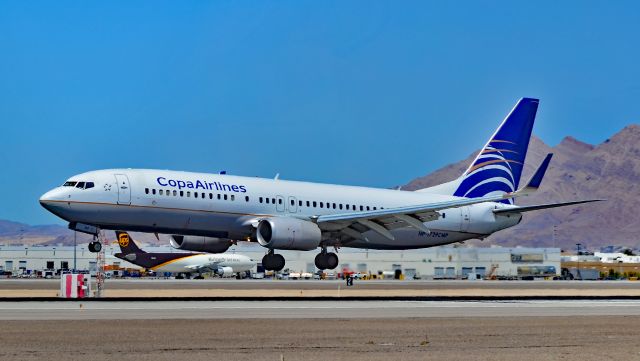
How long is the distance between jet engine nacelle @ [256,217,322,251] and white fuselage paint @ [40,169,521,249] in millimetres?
1135

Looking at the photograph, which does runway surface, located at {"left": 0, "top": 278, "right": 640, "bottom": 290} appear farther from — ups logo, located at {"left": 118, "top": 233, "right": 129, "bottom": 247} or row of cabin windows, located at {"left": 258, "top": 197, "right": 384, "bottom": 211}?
row of cabin windows, located at {"left": 258, "top": 197, "right": 384, "bottom": 211}

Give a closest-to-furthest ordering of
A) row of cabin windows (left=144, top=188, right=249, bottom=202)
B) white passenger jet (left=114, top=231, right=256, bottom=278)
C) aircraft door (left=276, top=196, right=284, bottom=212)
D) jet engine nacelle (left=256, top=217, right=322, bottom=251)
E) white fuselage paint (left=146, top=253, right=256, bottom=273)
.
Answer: row of cabin windows (left=144, top=188, right=249, bottom=202) < jet engine nacelle (left=256, top=217, right=322, bottom=251) < aircraft door (left=276, top=196, right=284, bottom=212) < white passenger jet (left=114, top=231, right=256, bottom=278) < white fuselage paint (left=146, top=253, right=256, bottom=273)

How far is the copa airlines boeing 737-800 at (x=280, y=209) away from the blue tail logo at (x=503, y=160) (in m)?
0.08

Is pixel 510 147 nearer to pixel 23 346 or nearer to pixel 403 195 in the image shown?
pixel 403 195

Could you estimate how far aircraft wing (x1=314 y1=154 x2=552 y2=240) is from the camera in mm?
63266

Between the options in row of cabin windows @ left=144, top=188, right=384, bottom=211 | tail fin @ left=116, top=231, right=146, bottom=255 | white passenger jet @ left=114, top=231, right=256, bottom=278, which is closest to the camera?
row of cabin windows @ left=144, top=188, right=384, bottom=211

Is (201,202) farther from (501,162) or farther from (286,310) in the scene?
(501,162)

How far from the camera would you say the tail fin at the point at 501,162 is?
252ft

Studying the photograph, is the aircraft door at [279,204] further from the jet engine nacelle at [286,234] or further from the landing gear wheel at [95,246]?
the landing gear wheel at [95,246]

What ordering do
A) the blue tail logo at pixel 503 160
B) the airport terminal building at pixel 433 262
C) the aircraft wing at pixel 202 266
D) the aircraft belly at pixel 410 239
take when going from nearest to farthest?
the aircraft belly at pixel 410 239 → the blue tail logo at pixel 503 160 → the aircraft wing at pixel 202 266 → the airport terminal building at pixel 433 262

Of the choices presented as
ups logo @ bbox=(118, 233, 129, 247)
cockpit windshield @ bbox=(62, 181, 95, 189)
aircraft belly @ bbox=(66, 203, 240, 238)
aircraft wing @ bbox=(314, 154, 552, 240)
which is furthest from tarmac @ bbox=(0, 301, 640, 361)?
ups logo @ bbox=(118, 233, 129, 247)

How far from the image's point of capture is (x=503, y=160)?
77375 mm

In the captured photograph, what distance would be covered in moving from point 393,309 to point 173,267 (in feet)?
332

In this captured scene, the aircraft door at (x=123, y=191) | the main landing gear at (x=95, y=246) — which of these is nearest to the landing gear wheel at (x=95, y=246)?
the main landing gear at (x=95, y=246)
